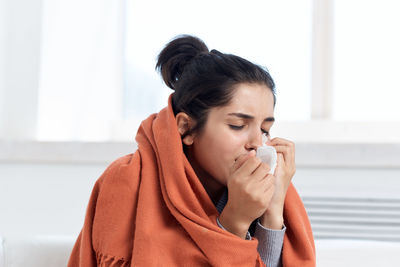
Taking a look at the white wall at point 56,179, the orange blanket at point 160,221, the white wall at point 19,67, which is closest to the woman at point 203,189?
the orange blanket at point 160,221

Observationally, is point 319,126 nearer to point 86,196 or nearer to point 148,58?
point 148,58

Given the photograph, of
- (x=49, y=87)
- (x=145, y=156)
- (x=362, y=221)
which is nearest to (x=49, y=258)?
(x=145, y=156)

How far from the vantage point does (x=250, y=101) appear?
1117 millimetres

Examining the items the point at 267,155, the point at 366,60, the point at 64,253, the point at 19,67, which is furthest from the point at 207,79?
the point at 19,67

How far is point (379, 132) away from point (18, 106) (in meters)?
1.65

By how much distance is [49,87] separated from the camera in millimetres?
2115

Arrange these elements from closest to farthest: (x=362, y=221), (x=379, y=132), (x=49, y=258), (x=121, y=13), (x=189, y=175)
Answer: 1. (x=189, y=175)
2. (x=49, y=258)
3. (x=362, y=221)
4. (x=379, y=132)
5. (x=121, y=13)

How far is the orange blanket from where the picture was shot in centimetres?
100

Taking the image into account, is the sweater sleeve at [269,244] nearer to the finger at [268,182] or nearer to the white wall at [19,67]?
the finger at [268,182]

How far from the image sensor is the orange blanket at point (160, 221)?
3.28 feet

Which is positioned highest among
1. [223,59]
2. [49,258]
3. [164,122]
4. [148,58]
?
[148,58]

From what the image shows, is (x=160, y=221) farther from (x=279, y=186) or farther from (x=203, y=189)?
(x=279, y=186)

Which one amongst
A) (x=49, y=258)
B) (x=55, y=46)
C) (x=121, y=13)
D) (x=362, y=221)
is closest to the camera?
(x=49, y=258)

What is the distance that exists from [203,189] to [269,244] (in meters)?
0.22
